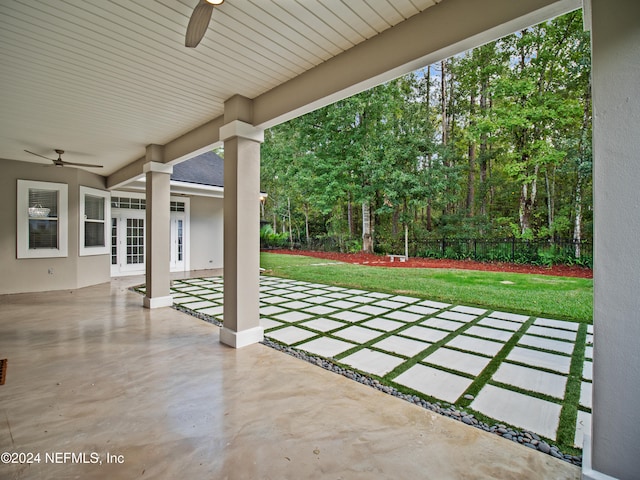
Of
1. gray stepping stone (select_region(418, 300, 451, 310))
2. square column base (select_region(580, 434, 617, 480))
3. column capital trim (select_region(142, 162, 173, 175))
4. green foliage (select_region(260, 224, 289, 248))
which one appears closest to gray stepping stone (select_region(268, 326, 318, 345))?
gray stepping stone (select_region(418, 300, 451, 310))

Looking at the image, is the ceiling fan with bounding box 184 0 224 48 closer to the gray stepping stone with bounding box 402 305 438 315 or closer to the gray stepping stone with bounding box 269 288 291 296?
the gray stepping stone with bounding box 402 305 438 315

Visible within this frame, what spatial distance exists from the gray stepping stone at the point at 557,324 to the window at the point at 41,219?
357 inches

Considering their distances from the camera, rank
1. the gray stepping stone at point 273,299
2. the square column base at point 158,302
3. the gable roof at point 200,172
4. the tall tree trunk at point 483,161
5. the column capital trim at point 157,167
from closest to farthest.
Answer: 1. the column capital trim at point 157,167
2. the square column base at point 158,302
3. the gray stepping stone at point 273,299
4. the gable roof at point 200,172
5. the tall tree trunk at point 483,161

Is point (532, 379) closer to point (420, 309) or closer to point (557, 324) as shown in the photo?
point (557, 324)

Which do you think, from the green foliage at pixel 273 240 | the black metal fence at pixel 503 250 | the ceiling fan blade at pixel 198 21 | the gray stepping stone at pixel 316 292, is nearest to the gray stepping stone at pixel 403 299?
the gray stepping stone at pixel 316 292

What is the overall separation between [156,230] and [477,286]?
20.4 feet

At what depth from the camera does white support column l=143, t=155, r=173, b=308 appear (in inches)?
193

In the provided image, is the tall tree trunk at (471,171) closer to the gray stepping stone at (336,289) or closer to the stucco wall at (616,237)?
the gray stepping stone at (336,289)

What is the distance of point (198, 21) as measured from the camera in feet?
5.66

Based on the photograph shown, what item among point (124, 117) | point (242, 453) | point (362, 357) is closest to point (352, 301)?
point (362, 357)

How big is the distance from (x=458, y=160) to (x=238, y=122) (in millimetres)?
10072

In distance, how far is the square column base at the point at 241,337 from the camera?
3295 millimetres

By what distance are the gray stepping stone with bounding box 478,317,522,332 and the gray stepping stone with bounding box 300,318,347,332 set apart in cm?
190

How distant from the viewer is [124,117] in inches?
148
